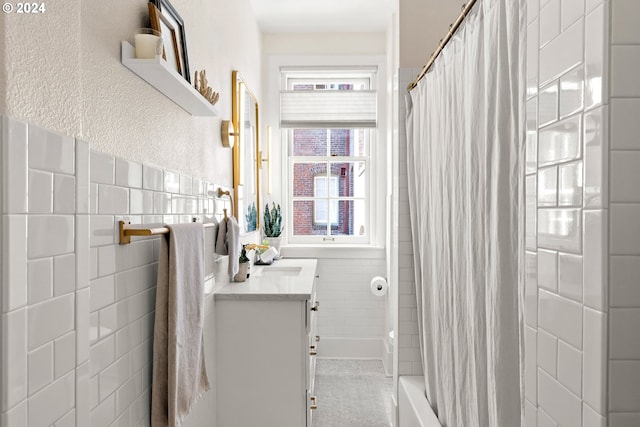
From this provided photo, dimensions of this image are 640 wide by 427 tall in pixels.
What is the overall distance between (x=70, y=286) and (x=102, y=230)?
0.24 m

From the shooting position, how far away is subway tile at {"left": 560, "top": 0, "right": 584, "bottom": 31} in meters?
0.73

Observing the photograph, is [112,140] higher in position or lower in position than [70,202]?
higher

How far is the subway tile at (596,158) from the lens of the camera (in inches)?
26.7

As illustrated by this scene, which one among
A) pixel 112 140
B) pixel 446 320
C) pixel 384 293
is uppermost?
pixel 112 140

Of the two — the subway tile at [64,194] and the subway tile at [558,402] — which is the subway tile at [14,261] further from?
the subway tile at [558,402]

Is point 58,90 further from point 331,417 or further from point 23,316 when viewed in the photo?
point 331,417

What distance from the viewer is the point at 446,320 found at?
1720 millimetres

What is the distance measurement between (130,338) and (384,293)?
2754 mm

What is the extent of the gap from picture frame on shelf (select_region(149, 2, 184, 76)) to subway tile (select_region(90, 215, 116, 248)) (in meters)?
0.58

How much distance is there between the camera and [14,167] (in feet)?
2.36

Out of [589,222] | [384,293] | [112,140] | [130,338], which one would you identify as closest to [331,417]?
[384,293]

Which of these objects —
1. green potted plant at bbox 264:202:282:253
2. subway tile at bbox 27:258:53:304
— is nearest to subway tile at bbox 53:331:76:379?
subway tile at bbox 27:258:53:304

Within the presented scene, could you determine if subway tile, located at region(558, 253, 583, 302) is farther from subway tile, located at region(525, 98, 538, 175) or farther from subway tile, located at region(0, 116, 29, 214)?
subway tile, located at region(0, 116, 29, 214)

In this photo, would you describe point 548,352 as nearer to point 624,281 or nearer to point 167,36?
point 624,281
